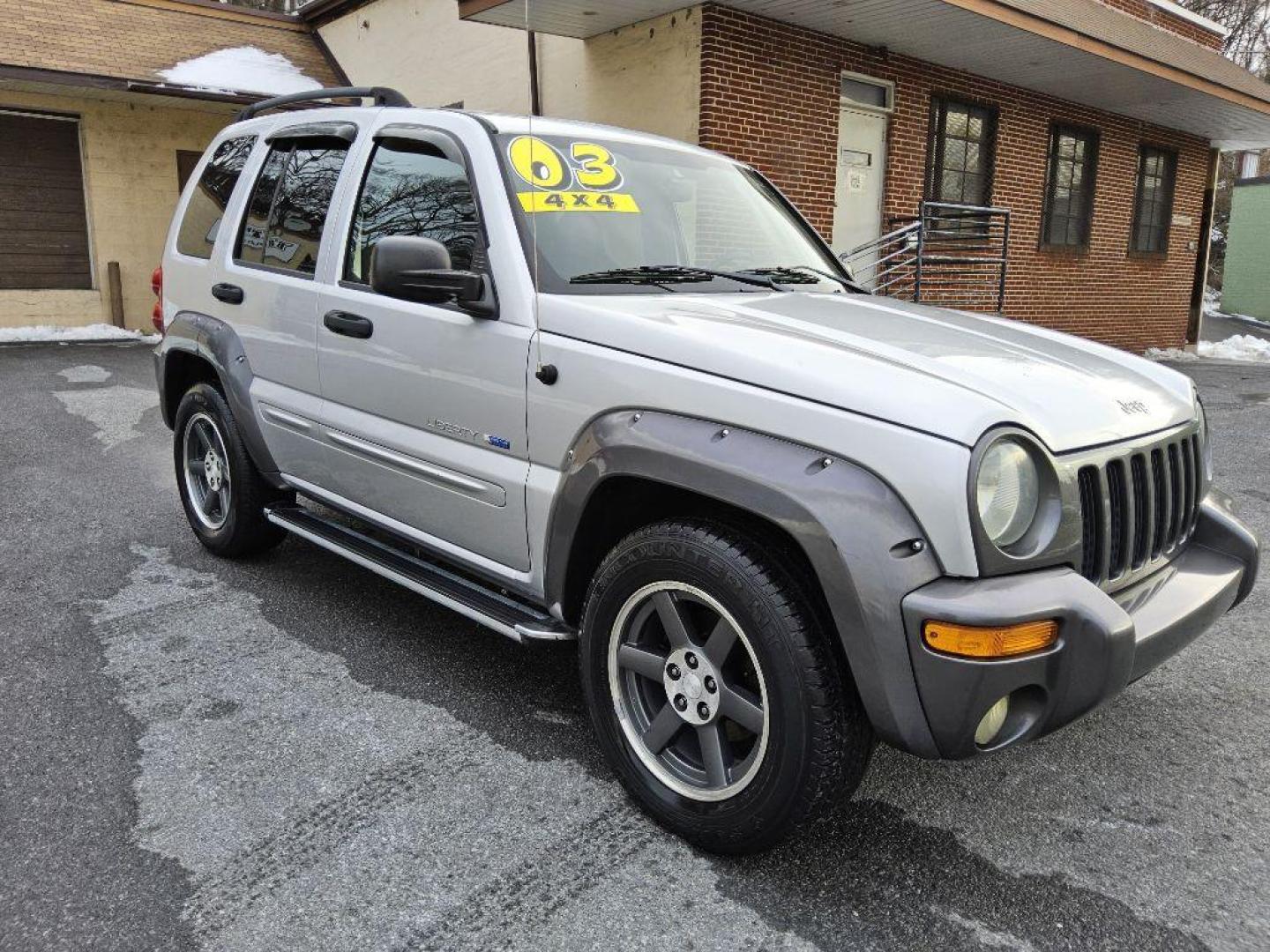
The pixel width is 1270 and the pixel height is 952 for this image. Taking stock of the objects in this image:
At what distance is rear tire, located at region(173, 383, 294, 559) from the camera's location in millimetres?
4445

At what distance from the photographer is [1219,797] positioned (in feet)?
9.45

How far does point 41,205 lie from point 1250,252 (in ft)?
79.6

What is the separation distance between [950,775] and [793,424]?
1.36 metres

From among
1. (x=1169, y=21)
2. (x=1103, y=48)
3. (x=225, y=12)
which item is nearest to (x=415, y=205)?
(x=1103, y=48)

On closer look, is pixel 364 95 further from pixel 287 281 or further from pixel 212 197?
pixel 212 197

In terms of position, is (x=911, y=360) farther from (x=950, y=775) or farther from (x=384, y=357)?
(x=384, y=357)

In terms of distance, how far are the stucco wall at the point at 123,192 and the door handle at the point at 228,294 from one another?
10.8 meters

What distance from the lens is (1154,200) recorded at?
1540 centimetres

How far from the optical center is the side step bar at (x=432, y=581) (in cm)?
296

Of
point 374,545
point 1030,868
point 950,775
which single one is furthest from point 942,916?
point 374,545

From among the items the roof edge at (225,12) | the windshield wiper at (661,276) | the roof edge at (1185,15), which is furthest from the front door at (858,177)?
the roof edge at (225,12)

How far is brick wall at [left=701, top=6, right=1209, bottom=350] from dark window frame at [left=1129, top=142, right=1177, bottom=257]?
0.41ft

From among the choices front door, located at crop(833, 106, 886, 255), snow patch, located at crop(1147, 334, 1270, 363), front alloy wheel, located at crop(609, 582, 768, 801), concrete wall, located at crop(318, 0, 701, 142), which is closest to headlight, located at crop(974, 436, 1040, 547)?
front alloy wheel, located at crop(609, 582, 768, 801)

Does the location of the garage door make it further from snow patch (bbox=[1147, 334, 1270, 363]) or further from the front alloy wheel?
snow patch (bbox=[1147, 334, 1270, 363])
